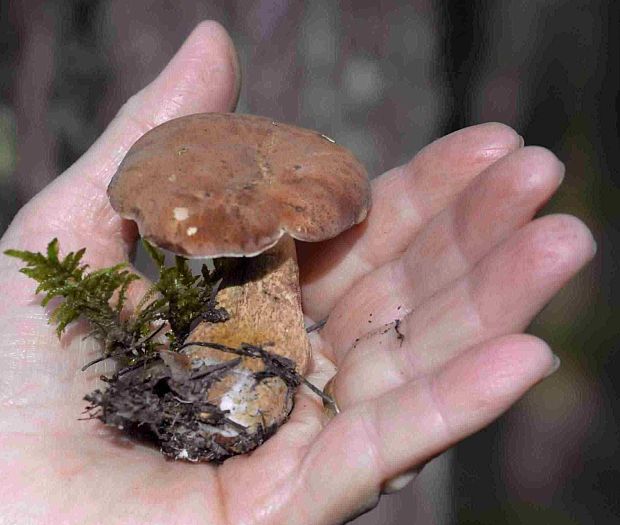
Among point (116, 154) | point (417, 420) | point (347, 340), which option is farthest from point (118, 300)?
point (417, 420)

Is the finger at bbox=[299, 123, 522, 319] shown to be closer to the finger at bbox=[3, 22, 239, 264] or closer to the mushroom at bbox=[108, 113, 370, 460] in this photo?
the mushroom at bbox=[108, 113, 370, 460]

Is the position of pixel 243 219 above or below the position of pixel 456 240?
above

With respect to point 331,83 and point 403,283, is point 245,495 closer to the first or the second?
point 403,283

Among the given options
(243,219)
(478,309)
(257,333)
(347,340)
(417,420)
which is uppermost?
(243,219)

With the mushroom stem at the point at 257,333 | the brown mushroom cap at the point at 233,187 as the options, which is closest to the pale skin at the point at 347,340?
the mushroom stem at the point at 257,333

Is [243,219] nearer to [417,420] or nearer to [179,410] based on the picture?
[179,410]

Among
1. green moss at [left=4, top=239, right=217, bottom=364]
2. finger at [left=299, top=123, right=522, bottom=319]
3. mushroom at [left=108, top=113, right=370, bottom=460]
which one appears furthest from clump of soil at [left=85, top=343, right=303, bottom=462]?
finger at [left=299, top=123, right=522, bottom=319]
